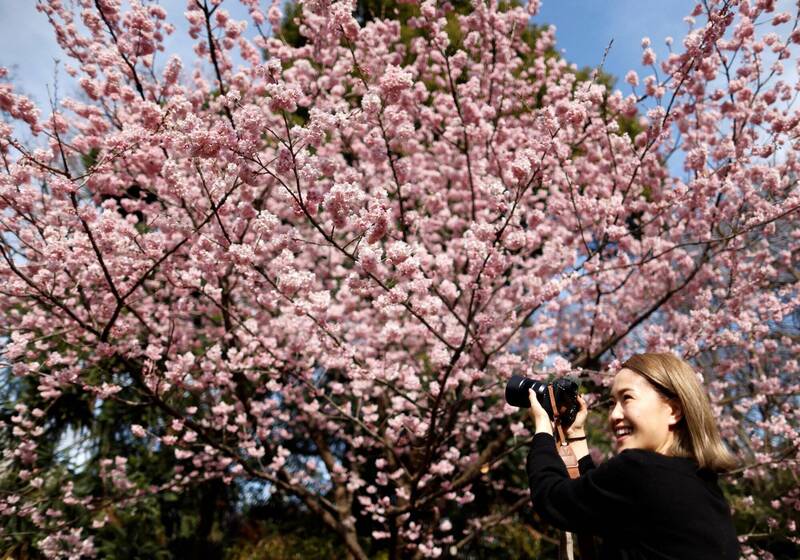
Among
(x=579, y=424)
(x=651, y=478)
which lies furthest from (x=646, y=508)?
(x=579, y=424)

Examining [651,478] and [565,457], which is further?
[565,457]

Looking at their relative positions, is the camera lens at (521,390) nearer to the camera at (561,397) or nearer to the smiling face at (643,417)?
the camera at (561,397)

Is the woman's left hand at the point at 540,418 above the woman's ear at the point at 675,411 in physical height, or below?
above

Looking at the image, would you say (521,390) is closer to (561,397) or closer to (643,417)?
(561,397)

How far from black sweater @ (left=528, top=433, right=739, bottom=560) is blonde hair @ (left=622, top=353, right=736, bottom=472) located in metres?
0.05

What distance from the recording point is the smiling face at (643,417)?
1423mm

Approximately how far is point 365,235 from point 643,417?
160 centimetres

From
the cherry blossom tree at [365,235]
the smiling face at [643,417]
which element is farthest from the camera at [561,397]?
the cherry blossom tree at [365,235]

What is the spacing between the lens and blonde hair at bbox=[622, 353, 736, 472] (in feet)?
4.36

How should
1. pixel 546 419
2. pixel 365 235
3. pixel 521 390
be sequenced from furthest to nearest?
pixel 365 235
pixel 521 390
pixel 546 419

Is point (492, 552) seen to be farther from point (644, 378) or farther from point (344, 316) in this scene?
point (644, 378)

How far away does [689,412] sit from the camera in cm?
139

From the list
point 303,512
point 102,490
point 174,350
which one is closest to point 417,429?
point 174,350

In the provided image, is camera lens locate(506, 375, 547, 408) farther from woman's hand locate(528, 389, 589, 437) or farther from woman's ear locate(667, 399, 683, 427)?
woman's ear locate(667, 399, 683, 427)
